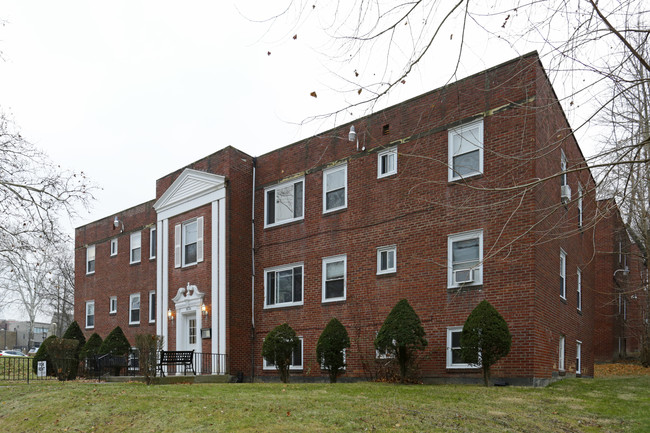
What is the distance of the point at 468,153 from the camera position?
14812mm

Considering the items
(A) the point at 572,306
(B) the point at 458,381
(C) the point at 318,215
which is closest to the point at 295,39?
(B) the point at 458,381

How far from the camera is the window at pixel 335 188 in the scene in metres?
17.9

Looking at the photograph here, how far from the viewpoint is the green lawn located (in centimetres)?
827

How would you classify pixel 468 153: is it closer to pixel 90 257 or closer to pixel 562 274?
pixel 562 274

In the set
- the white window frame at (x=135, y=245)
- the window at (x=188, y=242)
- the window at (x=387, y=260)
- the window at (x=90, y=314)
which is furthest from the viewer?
the window at (x=90, y=314)

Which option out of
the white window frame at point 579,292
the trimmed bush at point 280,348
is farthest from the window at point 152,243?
the white window frame at point 579,292

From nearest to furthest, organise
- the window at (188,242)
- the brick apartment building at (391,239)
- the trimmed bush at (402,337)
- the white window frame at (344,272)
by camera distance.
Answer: the trimmed bush at (402,337) < the brick apartment building at (391,239) < the white window frame at (344,272) < the window at (188,242)

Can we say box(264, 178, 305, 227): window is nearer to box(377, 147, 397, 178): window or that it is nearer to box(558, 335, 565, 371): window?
box(377, 147, 397, 178): window

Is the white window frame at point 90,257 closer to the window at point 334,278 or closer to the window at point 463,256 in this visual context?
the window at point 334,278

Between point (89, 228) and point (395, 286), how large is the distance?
19930 mm

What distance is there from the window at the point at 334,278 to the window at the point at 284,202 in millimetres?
2075

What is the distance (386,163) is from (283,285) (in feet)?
18.3

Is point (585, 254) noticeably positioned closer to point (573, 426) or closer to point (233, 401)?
point (573, 426)

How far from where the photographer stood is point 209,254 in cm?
2019
